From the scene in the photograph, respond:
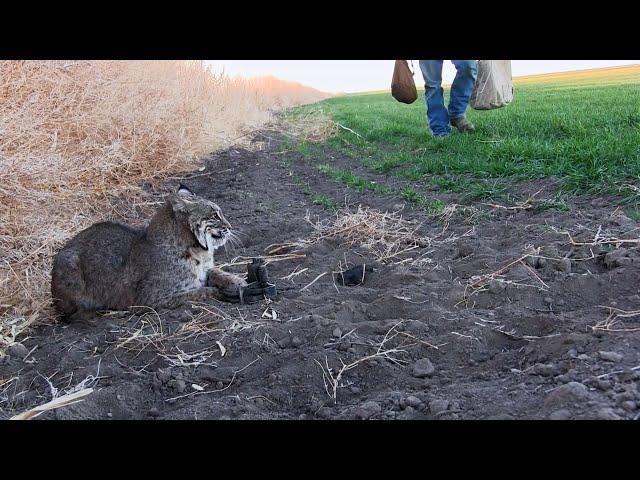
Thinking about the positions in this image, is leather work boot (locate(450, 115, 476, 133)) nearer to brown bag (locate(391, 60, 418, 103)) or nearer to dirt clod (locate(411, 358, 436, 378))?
brown bag (locate(391, 60, 418, 103))

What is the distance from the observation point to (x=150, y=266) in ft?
18.6

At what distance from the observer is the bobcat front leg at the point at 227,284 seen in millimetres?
5465

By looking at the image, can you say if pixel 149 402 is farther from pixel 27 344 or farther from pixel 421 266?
pixel 421 266

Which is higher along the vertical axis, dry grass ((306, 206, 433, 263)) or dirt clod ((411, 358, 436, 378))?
dry grass ((306, 206, 433, 263))

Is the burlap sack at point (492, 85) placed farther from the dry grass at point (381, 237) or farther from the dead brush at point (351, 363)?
the dead brush at point (351, 363)

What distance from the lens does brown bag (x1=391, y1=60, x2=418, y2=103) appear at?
10203mm

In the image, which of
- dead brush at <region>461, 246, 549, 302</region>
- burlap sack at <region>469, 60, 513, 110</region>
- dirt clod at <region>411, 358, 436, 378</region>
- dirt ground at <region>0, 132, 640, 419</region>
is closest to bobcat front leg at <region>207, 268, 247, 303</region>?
dirt ground at <region>0, 132, 640, 419</region>

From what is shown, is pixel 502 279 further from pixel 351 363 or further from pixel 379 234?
pixel 379 234

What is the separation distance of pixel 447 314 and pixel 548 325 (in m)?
0.68

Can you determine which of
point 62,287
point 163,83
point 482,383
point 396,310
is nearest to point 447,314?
point 396,310

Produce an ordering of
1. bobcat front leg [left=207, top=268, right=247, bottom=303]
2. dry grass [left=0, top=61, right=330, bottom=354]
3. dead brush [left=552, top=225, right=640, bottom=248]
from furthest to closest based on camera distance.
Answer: dry grass [left=0, top=61, right=330, bottom=354] → bobcat front leg [left=207, top=268, right=247, bottom=303] → dead brush [left=552, top=225, right=640, bottom=248]

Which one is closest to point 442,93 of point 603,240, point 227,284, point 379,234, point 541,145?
point 541,145

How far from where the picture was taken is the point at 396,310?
463 cm

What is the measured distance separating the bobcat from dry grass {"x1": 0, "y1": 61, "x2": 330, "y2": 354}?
18.5 inches
